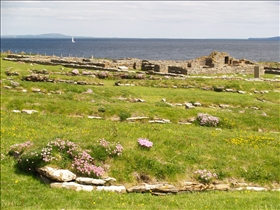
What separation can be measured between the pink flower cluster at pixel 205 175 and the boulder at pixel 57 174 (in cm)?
624

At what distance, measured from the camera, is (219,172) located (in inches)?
703

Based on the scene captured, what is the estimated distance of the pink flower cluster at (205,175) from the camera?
56.7 feet

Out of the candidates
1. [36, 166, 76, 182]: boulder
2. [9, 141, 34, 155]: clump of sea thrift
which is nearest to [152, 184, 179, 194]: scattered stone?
[36, 166, 76, 182]: boulder

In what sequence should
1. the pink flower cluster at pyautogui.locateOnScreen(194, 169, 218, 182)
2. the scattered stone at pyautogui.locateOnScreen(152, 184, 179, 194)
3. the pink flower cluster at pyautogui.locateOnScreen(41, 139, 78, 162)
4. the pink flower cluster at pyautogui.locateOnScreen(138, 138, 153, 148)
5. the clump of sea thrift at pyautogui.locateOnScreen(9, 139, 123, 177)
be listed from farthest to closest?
1. the pink flower cluster at pyautogui.locateOnScreen(138, 138, 153, 148)
2. the pink flower cluster at pyautogui.locateOnScreen(194, 169, 218, 182)
3. the pink flower cluster at pyautogui.locateOnScreen(41, 139, 78, 162)
4. the clump of sea thrift at pyautogui.locateOnScreen(9, 139, 123, 177)
5. the scattered stone at pyautogui.locateOnScreen(152, 184, 179, 194)

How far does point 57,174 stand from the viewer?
16500 millimetres

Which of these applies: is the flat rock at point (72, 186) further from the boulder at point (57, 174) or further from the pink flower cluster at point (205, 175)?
the pink flower cluster at point (205, 175)

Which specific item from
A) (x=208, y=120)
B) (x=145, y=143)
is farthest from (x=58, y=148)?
(x=208, y=120)

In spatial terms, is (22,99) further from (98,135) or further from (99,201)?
(99,201)

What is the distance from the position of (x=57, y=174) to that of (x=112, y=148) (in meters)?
3.19

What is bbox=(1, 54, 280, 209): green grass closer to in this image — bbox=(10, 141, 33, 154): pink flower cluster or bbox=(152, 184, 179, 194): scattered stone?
bbox=(10, 141, 33, 154): pink flower cluster

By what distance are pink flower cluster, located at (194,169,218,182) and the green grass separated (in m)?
0.36

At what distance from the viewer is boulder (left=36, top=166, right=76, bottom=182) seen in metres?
16.4

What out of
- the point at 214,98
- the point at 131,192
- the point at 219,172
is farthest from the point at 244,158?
the point at 214,98

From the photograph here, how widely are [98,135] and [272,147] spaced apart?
412 inches
